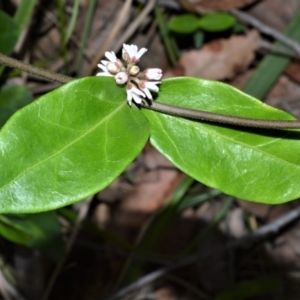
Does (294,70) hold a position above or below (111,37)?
below

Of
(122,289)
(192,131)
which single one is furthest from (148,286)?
(192,131)

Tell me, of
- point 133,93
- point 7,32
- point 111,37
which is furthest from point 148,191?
point 133,93

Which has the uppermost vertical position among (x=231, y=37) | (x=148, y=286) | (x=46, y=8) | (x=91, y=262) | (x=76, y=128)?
(x=46, y=8)

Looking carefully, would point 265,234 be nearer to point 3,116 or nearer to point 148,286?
point 148,286

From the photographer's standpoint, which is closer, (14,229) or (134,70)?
(134,70)

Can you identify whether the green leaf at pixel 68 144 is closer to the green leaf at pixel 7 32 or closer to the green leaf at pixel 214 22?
the green leaf at pixel 7 32

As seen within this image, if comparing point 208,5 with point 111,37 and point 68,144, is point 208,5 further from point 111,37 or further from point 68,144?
point 68,144

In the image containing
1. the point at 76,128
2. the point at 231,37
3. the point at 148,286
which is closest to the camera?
the point at 76,128
